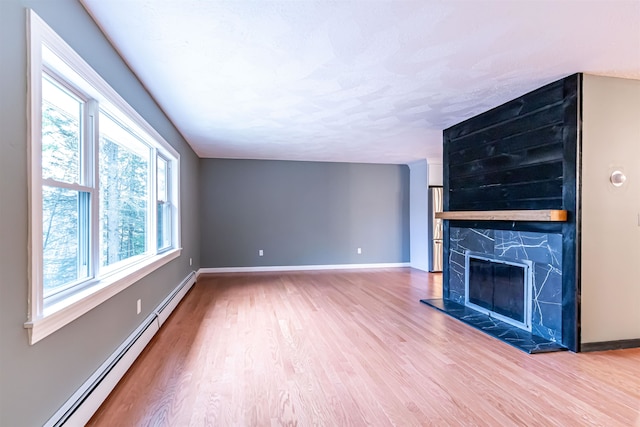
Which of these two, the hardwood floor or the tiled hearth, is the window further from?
the tiled hearth

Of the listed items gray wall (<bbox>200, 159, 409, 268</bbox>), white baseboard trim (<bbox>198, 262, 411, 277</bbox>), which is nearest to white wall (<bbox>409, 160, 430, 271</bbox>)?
gray wall (<bbox>200, 159, 409, 268</bbox>)

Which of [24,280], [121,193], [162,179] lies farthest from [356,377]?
[162,179]

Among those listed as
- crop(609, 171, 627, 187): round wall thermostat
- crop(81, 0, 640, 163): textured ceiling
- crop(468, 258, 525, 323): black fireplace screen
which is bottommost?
crop(468, 258, 525, 323): black fireplace screen

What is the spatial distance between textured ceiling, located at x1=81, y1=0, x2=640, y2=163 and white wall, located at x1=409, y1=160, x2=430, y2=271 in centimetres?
292

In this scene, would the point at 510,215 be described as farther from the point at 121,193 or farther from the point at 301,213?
the point at 301,213

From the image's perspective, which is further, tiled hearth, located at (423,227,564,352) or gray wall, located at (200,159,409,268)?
gray wall, located at (200,159,409,268)

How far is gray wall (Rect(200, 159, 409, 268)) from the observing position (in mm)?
6555

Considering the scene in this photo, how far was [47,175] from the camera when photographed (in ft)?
5.35

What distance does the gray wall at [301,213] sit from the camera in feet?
21.5

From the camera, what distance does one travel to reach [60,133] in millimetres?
1808

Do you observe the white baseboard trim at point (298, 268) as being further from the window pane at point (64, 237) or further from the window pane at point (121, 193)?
the window pane at point (64, 237)

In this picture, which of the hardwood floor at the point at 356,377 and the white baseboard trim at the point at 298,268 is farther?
the white baseboard trim at the point at 298,268

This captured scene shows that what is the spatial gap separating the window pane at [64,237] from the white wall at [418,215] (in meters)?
5.82

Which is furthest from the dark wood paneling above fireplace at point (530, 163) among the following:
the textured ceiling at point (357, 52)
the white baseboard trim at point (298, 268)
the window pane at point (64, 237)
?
the window pane at point (64, 237)
